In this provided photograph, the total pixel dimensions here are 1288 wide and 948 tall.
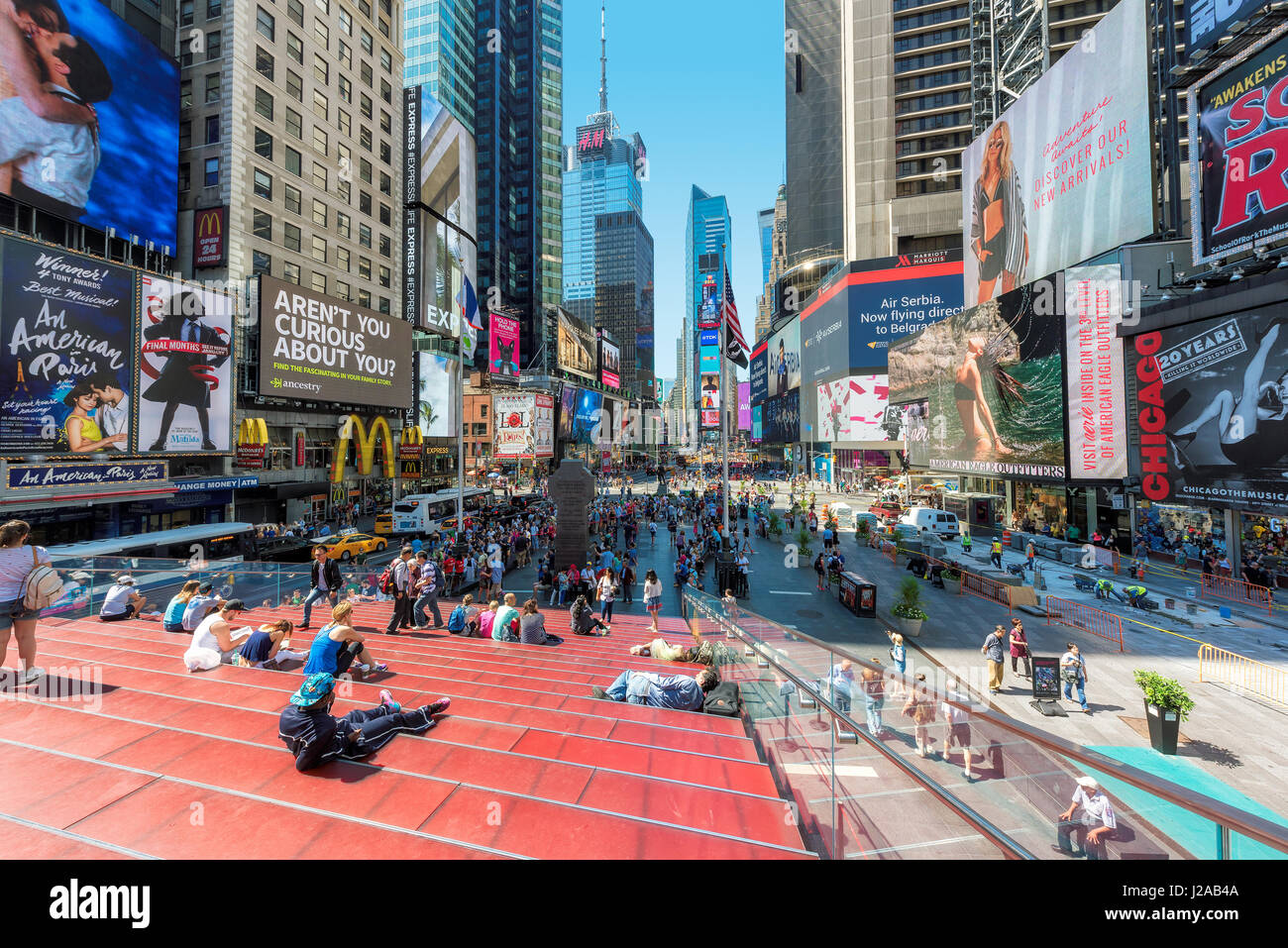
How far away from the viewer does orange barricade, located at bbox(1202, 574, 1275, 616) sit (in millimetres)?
17844

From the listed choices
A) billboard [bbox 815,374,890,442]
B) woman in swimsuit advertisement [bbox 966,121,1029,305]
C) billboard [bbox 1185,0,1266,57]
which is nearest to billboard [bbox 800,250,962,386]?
billboard [bbox 815,374,890,442]

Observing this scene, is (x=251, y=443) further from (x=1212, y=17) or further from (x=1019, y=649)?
(x=1212, y=17)

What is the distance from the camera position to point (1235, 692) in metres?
11.7

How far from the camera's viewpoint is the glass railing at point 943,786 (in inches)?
109

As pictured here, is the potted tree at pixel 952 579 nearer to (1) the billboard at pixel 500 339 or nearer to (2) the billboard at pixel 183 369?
(2) the billboard at pixel 183 369

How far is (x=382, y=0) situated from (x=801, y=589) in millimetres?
55440

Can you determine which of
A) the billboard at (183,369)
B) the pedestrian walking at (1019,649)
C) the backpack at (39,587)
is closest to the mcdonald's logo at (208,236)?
the billboard at (183,369)

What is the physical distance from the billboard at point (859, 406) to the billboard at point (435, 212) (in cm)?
4575

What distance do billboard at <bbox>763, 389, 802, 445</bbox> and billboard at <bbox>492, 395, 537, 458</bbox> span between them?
46547 mm

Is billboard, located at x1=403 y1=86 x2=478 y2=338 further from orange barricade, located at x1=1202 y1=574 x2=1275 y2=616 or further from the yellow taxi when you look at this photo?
orange barricade, located at x1=1202 y1=574 x2=1275 y2=616

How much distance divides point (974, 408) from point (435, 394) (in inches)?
1696

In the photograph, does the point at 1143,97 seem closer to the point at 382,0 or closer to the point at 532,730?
the point at 532,730

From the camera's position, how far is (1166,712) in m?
9.12

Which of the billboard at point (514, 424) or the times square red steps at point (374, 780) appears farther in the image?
the billboard at point (514, 424)
